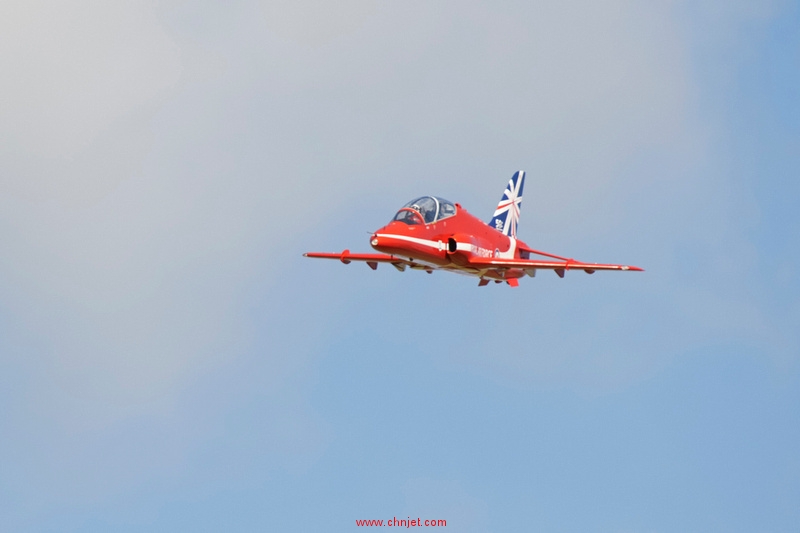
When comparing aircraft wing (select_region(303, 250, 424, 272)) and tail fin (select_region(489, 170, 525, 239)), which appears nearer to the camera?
aircraft wing (select_region(303, 250, 424, 272))

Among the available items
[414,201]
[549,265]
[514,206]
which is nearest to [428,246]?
[414,201]

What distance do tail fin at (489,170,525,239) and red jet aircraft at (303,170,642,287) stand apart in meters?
3.33

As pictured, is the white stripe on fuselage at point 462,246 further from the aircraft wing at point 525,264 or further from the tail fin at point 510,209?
the tail fin at point 510,209

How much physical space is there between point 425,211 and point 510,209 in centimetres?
1116

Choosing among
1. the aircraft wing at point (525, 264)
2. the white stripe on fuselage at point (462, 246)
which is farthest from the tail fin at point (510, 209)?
the aircraft wing at point (525, 264)

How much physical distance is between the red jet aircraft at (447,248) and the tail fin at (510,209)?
3330 mm

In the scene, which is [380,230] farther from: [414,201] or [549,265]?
[549,265]

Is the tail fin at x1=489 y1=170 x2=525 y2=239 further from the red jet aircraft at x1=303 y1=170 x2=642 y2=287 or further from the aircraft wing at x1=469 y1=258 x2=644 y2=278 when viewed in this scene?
the aircraft wing at x1=469 y1=258 x2=644 y2=278

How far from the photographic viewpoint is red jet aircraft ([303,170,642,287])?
55.2 m

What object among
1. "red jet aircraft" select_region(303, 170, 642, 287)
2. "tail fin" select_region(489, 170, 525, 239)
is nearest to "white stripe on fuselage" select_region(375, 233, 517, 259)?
"red jet aircraft" select_region(303, 170, 642, 287)

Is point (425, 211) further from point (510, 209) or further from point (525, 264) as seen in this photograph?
point (510, 209)

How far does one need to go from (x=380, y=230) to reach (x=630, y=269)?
36.5ft

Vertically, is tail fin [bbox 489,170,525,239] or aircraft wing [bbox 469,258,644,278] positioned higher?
tail fin [bbox 489,170,525,239]

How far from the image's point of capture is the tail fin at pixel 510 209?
6575 centimetres
